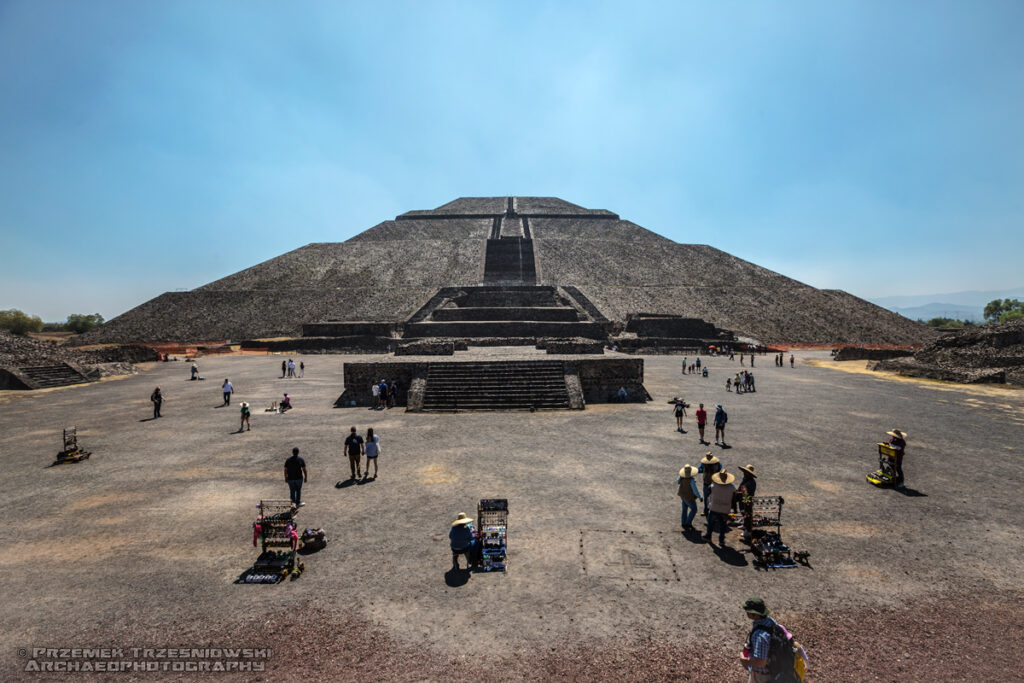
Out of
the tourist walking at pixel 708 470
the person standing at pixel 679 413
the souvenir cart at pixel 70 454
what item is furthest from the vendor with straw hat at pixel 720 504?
the souvenir cart at pixel 70 454

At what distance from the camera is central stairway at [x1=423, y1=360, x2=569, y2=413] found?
16.5 m

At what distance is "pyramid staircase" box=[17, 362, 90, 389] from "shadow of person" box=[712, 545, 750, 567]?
30.1 metres

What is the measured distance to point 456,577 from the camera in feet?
19.9

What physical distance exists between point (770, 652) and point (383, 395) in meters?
15.3

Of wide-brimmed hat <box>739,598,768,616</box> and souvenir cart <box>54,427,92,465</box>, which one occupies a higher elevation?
wide-brimmed hat <box>739,598,768,616</box>

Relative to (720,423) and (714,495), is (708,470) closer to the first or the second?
(714,495)

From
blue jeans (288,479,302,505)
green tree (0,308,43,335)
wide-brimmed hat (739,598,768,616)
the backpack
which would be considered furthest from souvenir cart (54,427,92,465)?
green tree (0,308,43,335)

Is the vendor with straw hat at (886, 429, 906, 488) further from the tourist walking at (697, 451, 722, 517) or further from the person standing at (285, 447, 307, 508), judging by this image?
the person standing at (285, 447, 307, 508)

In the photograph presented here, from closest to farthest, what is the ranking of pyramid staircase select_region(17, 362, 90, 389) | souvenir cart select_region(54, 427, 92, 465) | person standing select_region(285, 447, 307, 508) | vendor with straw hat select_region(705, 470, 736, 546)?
vendor with straw hat select_region(705, 470, 736, 546) < person standing select_region(285, 447, 307, 508) < souvenir cart select_region(54, 427, 92, 465) < pyramid staircase select_region(17, 362, 90, 389)

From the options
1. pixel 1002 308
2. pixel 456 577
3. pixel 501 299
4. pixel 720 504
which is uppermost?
pixel 1002 308

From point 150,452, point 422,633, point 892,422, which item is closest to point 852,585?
point 422,633

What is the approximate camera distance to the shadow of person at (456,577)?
5.95 m

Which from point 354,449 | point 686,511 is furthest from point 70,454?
point 686,511

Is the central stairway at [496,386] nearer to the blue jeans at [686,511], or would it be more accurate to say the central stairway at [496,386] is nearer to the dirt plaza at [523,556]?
the dirt plaza at [523,556]
